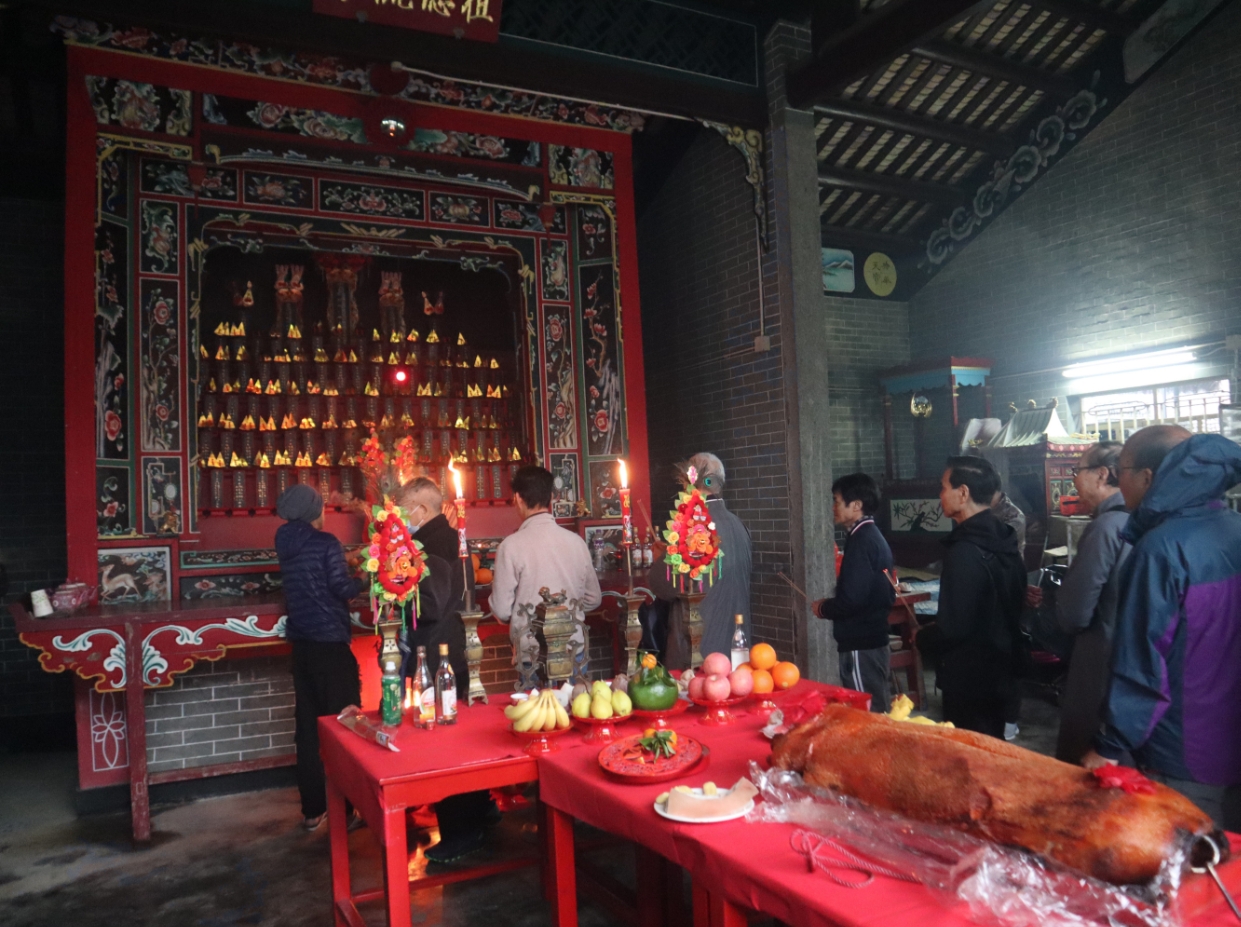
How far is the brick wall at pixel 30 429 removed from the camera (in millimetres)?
6348

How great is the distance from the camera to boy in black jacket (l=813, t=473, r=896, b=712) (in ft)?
11.9

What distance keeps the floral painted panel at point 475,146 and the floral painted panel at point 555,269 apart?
1.94 ft

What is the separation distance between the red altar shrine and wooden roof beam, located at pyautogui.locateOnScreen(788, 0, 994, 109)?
122 centimetres

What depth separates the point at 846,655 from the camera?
3.83 metres

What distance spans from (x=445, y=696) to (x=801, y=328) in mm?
3883

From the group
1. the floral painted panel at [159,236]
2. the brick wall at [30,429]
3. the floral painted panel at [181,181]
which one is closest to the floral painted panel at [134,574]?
the floral painted panel at [159,236]

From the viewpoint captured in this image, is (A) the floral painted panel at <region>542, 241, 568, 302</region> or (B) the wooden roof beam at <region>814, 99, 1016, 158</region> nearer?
(A) the floral painted panel at <region>542, 241, 568, 302</region>

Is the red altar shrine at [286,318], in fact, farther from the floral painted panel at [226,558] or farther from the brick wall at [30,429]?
the brick wall at [30,429]

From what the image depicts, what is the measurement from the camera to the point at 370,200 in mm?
5980

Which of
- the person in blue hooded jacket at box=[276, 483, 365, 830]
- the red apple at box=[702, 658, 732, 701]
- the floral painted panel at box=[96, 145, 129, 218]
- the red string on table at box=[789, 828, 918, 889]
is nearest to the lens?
the red string on table at box=[789, 828, 918, 889]

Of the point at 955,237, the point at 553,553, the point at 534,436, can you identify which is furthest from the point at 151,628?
the point at 955,237

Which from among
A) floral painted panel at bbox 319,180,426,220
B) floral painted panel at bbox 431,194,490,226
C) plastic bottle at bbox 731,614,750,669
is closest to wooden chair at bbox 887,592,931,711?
plastic bottle at bbox 731,614,750,669

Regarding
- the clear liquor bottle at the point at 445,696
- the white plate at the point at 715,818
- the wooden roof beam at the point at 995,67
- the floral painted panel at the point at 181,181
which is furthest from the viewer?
the wooden roof beam at the point at 995,67

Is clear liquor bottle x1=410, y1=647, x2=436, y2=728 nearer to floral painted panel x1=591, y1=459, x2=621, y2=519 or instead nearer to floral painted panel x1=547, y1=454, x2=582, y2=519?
floral painted panel x1=547, y1=454, x2=582, y2=519
